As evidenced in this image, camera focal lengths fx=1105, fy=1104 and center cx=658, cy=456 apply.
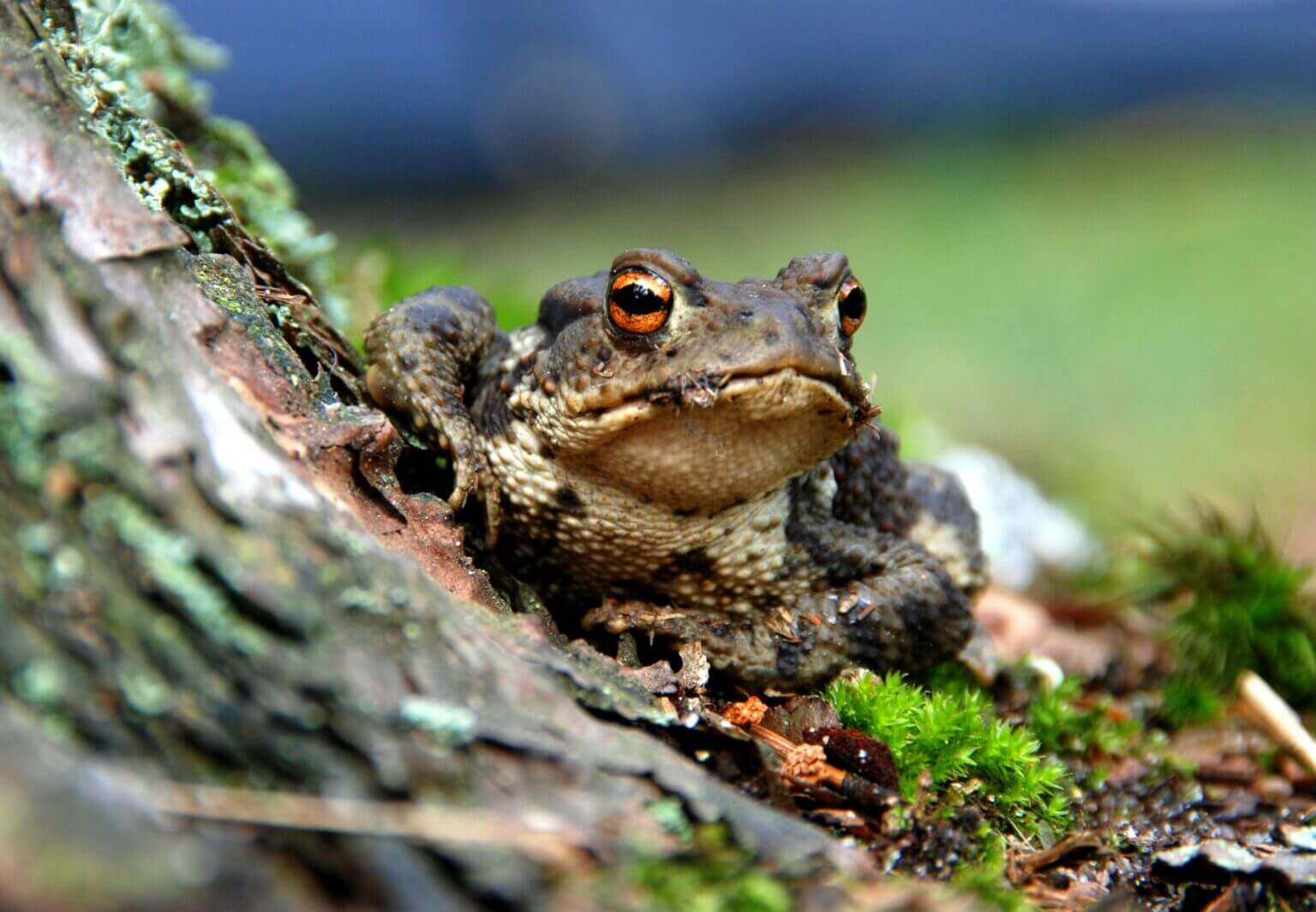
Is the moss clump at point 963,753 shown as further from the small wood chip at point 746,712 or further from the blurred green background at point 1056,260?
the blurred green background at point 1056,260

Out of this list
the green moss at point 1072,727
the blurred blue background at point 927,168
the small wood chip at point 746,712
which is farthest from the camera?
the blurred blue background at point 927,168

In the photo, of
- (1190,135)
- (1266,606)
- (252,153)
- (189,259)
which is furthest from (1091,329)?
(189,259)

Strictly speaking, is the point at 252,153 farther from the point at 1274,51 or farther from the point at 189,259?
the point at 1274,51

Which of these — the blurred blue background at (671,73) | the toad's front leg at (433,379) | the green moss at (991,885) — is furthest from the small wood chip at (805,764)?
the blurred blue background at (671,73)

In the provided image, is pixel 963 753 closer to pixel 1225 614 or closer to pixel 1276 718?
pixel 1276 718

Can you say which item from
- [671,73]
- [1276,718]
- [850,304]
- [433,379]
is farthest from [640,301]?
[671,73]
